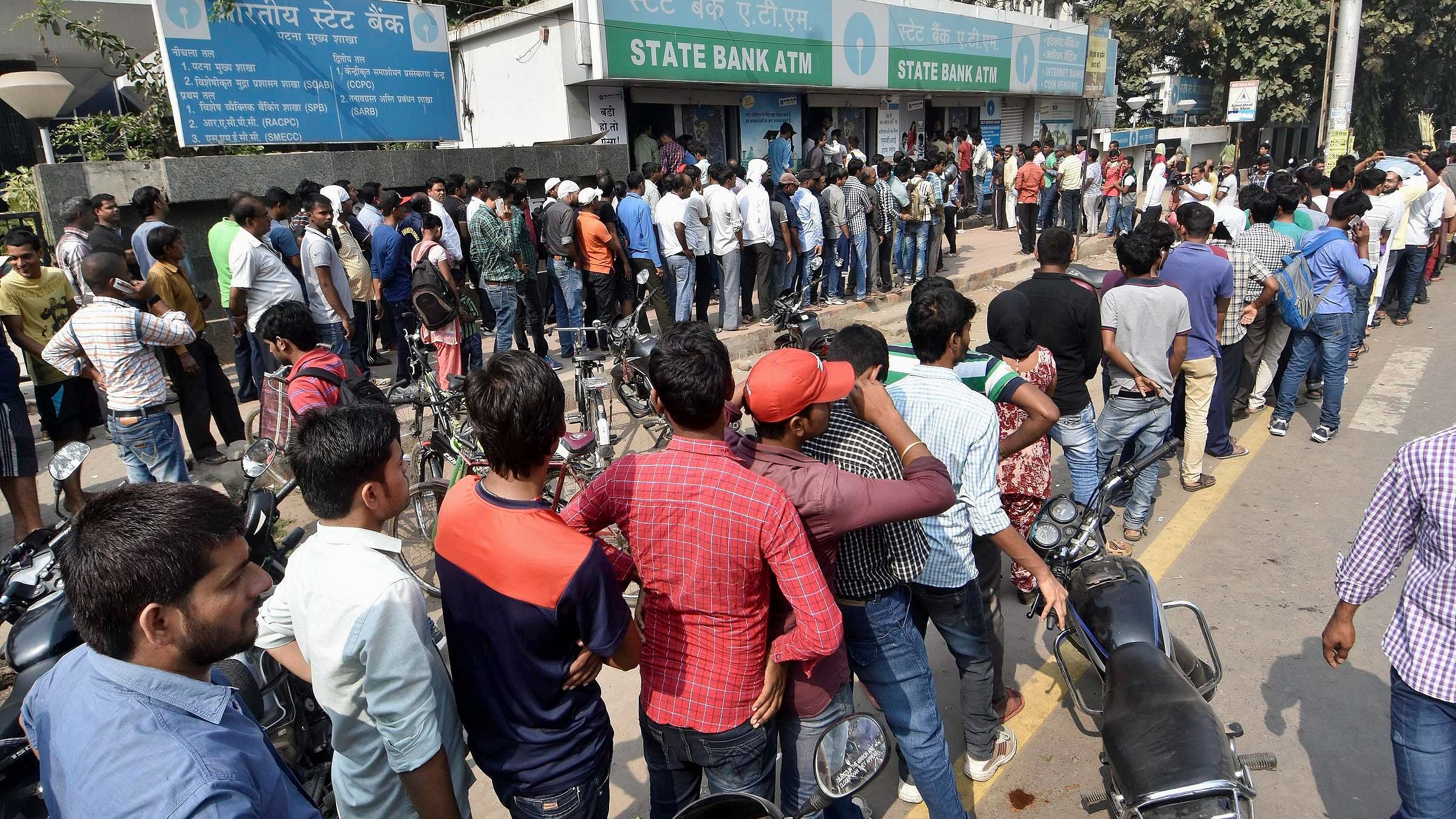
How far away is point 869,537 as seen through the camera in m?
2.30

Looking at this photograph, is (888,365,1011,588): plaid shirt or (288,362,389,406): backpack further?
(288,362,389,406): backpack

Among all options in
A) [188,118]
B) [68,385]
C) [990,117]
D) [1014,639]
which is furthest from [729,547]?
[990,117]

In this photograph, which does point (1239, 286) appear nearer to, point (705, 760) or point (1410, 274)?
point (705, 760)

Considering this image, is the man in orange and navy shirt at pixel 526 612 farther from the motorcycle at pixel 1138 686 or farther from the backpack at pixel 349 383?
the backpack at pixel 349 383

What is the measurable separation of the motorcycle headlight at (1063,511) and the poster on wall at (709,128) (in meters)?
10.4

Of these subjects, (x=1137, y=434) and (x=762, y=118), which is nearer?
(x=1137, y=434)

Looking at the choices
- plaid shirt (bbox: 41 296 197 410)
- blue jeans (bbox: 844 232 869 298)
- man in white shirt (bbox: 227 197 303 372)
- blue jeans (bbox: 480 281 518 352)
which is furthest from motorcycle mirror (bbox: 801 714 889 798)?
Result: blue jeans (bbox: 844 232 869 298)

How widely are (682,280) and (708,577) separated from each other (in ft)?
22.3

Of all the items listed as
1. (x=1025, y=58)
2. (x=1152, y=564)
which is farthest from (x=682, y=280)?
(x=1025, y=58)

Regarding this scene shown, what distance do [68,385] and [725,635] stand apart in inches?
210

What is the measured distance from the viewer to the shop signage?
1116cm

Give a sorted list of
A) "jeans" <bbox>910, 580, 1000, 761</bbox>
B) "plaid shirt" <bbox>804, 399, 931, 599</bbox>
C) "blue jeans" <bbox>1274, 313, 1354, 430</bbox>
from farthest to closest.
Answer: "blue jeans" <bbox>1274, 313, 1354, 430</bbox> < "jeans" <bbox>910, 580, 1000, 761</bbox> < "plaid shirt" <bbox>804, 399, 931, 599</bbox>

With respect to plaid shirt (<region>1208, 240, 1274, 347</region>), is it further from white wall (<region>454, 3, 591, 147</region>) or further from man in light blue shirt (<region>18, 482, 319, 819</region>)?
white wall (<region>454, 3, 591, 147</region>)

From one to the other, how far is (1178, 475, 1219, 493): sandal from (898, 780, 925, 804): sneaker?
3421mm
